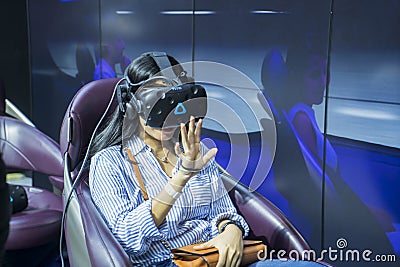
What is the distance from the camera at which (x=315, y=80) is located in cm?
241

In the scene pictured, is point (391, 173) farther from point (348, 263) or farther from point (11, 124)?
point (11, 124)

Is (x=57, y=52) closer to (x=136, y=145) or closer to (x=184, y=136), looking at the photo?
(x=136, y=145)

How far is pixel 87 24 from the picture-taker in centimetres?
381

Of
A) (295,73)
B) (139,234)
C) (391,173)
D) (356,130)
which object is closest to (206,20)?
(295,73)

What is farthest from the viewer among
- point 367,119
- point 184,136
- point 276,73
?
point 276,73

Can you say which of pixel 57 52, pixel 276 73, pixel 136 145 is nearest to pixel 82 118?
pixel 136 145

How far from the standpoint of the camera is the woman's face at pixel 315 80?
7.79 feet

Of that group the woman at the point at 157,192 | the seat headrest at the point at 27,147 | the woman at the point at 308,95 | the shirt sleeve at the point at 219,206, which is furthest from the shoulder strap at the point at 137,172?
the seat headrest at the point at 27,147

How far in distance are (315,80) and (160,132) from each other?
2.49 ft

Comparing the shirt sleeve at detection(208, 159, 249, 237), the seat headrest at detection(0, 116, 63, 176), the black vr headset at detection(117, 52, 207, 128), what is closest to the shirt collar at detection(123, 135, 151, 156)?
the black vr headset at detection(117, 52, 207, 128)

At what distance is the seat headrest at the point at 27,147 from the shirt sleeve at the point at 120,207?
1.07 meters

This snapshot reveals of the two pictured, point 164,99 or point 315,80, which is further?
point 315,80

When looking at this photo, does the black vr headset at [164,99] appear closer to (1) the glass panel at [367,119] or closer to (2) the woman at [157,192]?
(2) the woman at [157,192]

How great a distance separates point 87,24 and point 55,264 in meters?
1.53
